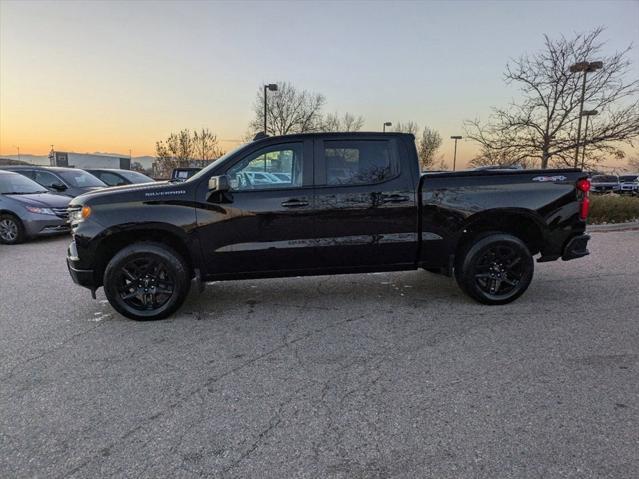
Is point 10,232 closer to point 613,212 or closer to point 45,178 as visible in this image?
point 45,178

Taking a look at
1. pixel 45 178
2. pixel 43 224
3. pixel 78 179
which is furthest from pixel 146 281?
pixel 45 178

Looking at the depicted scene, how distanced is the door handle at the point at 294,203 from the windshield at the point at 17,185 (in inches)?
326

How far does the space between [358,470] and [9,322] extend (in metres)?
4.23

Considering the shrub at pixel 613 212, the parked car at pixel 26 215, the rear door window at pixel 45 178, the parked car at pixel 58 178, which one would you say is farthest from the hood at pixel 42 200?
the shrub at pixel 613 212

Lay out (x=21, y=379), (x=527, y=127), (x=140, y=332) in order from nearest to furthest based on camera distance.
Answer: (x=21, y=379), (x=140, y=332), (x=527, y=127)

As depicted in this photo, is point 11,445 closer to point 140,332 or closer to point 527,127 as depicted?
point 140,332

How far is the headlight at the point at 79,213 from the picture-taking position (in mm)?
4672

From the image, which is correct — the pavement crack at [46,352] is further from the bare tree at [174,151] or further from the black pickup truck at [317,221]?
the bare tree at [174,151]

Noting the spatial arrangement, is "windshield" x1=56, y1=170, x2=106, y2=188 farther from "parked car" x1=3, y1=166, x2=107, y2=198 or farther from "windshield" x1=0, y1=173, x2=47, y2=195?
"windshield" x1=0, y1=173, x2=47, y2=195

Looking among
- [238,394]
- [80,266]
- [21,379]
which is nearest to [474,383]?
[238,394]

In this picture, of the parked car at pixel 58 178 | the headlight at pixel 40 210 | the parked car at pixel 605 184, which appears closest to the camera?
the headlight at pixel 40 210

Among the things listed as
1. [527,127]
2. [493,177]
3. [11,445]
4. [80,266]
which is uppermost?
[527,127]

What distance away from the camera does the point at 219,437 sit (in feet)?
9.00

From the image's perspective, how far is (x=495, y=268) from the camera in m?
5.19
